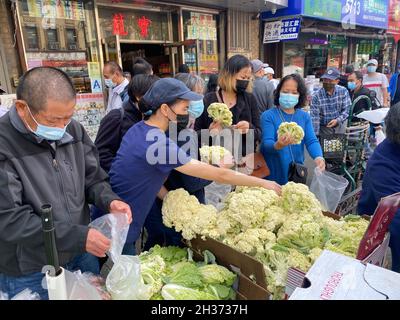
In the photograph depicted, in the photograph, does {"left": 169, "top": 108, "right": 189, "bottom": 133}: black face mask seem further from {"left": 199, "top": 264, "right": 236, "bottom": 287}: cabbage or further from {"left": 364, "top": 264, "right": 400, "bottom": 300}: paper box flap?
{"left": 364, "top": 264, "right": 400, "bottom": 300}: paper box flap

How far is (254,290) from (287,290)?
173mm


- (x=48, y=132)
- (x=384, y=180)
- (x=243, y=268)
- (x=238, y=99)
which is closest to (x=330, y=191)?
(x=384, y=180)

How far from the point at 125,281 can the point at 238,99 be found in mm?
2366

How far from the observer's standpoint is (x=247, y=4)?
27.0ft

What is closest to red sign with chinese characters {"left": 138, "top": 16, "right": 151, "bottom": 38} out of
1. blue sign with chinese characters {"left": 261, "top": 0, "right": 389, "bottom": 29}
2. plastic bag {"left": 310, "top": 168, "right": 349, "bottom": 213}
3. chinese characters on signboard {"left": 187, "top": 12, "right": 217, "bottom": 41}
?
chinese characters on signboard {"left": 187, "top": 12, "right": 217, "bottom": 41}

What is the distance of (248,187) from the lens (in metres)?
2.08

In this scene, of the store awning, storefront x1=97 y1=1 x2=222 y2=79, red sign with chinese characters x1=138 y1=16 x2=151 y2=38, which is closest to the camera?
storefront x1=97 y1=1 x2=222 y2=79

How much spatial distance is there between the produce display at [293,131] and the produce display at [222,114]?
48cm

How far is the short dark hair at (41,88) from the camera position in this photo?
138 cm

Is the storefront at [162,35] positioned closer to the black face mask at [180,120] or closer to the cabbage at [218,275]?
the black face mask at [180,120]

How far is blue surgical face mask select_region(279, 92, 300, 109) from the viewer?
3160 millimetres

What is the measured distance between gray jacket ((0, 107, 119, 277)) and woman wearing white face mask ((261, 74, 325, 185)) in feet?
6.48

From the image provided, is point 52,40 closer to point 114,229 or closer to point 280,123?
point 280,123
